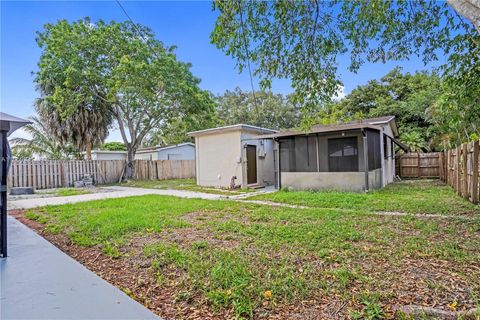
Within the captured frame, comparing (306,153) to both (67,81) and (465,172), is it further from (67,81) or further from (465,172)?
(67,81)

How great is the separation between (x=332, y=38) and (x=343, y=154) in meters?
5.40

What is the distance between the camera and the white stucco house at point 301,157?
9.52 meters

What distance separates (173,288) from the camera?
108 inches

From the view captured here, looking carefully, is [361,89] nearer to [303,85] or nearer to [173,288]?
[303,85]

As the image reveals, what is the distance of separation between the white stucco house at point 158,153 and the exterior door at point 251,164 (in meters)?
11.4

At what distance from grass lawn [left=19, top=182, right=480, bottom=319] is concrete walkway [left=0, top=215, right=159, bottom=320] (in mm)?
187

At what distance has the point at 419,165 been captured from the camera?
588 inches

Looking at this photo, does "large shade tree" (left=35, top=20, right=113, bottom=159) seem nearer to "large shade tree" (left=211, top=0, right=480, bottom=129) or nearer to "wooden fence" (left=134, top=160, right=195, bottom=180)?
"wooden fence" (left=134, top=160, right=195, bottom=180)

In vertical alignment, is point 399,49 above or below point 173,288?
above

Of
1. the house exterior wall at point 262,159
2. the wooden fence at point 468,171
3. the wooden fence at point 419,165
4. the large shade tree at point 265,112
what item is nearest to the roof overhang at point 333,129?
the house exterior wall at point 262,159

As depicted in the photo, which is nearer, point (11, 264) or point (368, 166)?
point (11, 264)

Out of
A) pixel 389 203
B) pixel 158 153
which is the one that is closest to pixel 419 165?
pixel 389 203

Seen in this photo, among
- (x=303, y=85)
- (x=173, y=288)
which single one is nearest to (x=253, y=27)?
(x=303, y=85)

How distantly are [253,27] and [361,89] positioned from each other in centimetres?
2087
